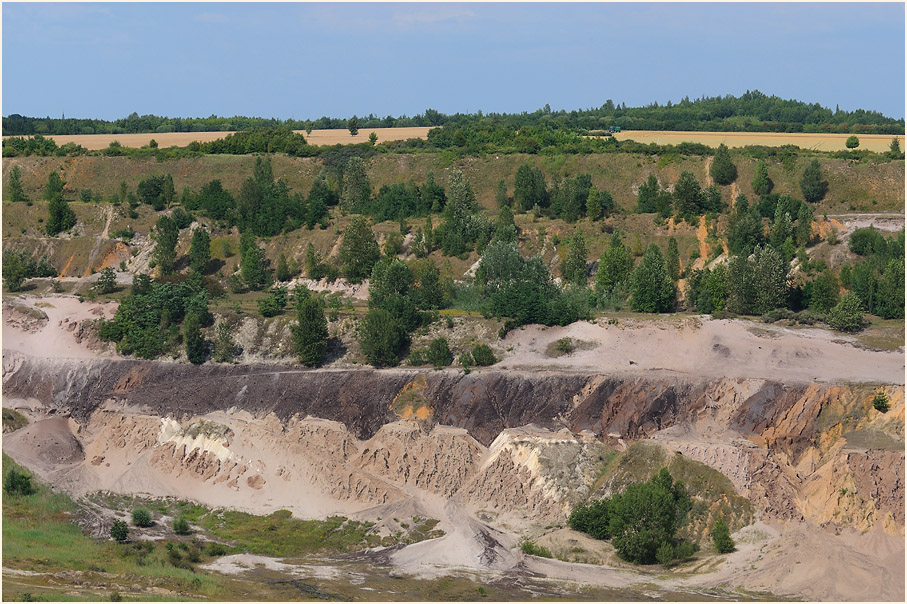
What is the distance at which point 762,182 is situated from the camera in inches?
4033

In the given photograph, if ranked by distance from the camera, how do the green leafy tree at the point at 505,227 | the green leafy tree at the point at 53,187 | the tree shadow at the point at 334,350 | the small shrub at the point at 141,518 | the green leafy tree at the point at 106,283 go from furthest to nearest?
the green leafy tree at the point at 53,187 → the green leafy tree at the point at 505,227 → the green leafy tree at the point at 106,283 → the tree shadow at the point at 334,350 → the small shrub at the point at 141,518

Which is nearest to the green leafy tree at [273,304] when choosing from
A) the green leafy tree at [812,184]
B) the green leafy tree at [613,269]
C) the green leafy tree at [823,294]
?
the green leafy tree at [613,269]

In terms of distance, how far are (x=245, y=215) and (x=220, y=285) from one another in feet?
49.4

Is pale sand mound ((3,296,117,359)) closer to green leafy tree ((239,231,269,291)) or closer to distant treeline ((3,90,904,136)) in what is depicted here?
green leafy tree ((239,231,269,291))

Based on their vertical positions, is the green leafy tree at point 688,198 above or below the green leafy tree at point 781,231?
above

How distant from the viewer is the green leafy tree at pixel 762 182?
336 feet

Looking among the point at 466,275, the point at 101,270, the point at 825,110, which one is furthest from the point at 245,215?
the point at 825,110

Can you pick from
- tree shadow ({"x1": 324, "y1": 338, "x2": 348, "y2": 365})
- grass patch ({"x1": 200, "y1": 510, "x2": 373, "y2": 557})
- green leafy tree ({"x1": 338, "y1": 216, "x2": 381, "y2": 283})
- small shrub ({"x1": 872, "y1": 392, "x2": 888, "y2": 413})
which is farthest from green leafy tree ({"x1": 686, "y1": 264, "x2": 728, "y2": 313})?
grass patch ({"x1": 200, "y1": 510, "x2": 373, "y2": 557})

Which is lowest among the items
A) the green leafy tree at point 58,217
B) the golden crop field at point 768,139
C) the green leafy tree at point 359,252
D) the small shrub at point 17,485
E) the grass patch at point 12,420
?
the small shrub at point 17,485

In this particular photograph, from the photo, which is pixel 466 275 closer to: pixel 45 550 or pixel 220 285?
pixel 220 285

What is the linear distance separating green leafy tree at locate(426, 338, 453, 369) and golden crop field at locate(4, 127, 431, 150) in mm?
63504

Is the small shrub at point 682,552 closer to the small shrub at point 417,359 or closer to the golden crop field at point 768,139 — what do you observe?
the small shrub at point 417,359

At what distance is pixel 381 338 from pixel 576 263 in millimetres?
21355

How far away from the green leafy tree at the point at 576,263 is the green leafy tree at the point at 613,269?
195cm
